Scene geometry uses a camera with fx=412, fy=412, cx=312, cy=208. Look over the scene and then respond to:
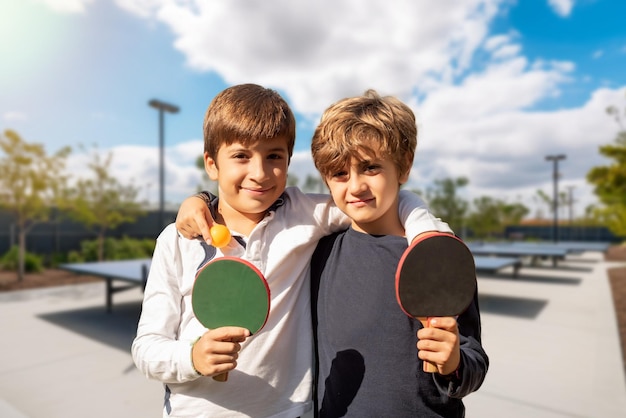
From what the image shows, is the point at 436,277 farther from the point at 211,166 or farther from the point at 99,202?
the point at 99,202

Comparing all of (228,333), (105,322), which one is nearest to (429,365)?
(228,333)

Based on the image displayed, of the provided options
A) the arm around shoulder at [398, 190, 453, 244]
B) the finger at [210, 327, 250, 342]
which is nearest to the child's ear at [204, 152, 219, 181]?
the finger at [210, 327, 250, 342]

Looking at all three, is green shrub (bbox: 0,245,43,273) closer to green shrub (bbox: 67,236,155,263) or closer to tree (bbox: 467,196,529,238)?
green shrub (bbox: 67,236,155,263)

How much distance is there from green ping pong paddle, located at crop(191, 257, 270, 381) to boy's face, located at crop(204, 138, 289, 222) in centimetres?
30

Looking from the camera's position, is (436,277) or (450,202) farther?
(450,202)

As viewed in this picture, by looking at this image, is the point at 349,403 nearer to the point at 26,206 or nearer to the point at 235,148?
the point at 235,148

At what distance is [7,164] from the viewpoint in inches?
434

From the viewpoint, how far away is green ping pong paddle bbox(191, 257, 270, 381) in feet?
3.84

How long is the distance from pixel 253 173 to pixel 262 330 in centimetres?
55

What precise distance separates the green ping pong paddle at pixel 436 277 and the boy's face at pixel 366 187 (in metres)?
0.29

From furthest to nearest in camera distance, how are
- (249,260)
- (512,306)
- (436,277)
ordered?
(512,306), (249,260), (436,277)

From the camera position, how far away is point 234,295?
1.17 m

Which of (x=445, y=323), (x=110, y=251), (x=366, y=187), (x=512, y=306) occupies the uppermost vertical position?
(x=366, y=187)

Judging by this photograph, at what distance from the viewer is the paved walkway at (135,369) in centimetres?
400
